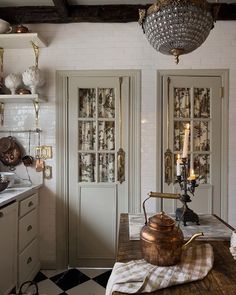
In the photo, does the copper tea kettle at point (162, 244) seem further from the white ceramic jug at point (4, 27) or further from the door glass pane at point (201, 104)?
the white ceramic jug at point (4, 27)

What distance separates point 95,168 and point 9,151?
0.90 metres

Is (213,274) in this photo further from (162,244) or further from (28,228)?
(28,228)

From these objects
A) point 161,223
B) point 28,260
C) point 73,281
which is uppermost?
point 161,223

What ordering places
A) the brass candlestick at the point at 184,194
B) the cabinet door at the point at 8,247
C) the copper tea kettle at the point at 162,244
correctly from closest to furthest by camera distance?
the copper tea kettle at the point at 162,244, the brass candlestick at the point at 184,194, the cabinet door at the point at 8,247

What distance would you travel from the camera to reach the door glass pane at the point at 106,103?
300 cm

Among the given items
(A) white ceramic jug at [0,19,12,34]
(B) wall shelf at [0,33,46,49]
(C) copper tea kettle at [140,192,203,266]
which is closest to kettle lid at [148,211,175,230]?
(C) copper tea kettle at [140,192,203,266]

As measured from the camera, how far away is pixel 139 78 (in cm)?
295

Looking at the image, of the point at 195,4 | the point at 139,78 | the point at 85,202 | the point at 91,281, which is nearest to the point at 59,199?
the point at 85,202

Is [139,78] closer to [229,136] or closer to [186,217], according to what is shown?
[229,136]

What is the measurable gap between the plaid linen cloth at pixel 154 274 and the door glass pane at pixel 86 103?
80.4 inches

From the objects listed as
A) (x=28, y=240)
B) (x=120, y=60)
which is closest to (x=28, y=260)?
(x=28, y=240)

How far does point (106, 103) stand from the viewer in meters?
3.01

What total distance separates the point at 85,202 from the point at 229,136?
1641mm

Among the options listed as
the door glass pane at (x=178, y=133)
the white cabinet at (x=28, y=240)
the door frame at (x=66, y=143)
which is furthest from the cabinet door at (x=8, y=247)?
the door glass pane at (x=178, y=133)
